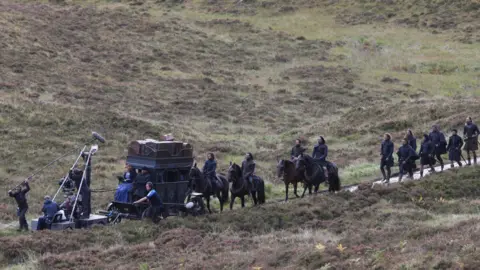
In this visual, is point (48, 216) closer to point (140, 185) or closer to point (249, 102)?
point (140, 185)

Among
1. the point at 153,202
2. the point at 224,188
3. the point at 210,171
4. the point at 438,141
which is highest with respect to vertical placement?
the point at 438,141

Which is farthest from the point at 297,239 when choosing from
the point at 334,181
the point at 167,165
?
the point at 334,181

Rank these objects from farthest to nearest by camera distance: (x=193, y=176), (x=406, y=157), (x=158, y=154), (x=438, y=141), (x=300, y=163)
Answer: (x=438, y=141), (x=406, y=157), (x=300, y=163), (x=193, y=176), (x=158, y=154)

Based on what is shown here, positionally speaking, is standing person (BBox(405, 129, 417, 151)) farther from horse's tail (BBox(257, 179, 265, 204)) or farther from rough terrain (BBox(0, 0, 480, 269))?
horse's tail (BBox(257, 179, 265, 204))

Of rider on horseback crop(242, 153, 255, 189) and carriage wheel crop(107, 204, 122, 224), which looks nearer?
carriage wheel crop(107, 204, 122, 224)

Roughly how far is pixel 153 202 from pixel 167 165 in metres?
2.01

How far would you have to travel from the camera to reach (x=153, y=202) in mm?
23953

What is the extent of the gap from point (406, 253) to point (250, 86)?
48.4 meters

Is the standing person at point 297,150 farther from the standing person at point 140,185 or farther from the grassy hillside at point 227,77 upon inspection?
the standing person at point 140,185

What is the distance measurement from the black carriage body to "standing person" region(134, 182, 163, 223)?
1.18 m

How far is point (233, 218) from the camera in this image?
81.7ft

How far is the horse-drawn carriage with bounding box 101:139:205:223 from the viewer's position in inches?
994

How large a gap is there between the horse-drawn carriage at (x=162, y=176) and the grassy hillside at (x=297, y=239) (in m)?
1.40

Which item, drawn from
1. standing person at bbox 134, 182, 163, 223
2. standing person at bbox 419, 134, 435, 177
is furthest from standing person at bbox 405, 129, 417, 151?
standing person at bbox 134, 182, 163, 223
